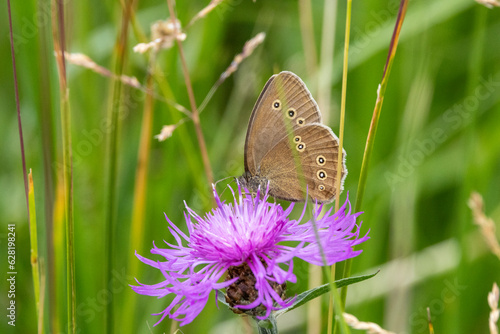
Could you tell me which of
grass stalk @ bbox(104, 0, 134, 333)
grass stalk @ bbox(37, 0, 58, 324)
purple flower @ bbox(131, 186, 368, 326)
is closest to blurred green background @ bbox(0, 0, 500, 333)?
grass stalk @ bbox(37, 0, 58, 324)

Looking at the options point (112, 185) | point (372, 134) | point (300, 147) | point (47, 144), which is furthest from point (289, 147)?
point (47, 144)

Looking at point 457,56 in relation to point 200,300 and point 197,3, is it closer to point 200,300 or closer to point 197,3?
point 197,3

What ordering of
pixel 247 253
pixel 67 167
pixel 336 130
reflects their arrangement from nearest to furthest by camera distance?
pixel 247 253 < pixel 67 167 < pixel 336 130

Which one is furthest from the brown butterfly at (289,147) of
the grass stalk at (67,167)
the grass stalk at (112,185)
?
the grass stalk at (67,167)

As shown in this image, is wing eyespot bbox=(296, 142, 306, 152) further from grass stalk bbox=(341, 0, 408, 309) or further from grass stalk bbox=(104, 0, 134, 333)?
grass stalk bbox=(104, 0, 134, 333)

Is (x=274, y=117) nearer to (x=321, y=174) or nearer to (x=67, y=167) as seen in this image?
(x=321, y=174)

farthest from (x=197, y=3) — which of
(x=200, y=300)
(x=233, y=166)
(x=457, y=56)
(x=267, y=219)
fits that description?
(x=200, y=300)

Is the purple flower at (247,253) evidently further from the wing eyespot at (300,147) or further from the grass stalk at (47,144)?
the grass stalk at (47,144)
